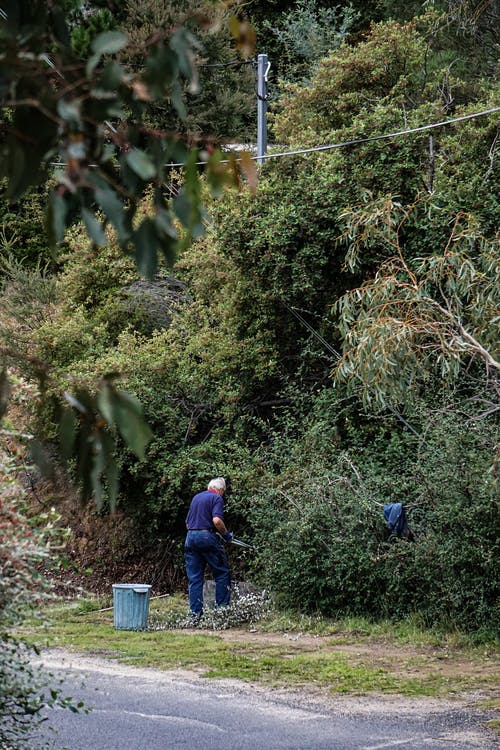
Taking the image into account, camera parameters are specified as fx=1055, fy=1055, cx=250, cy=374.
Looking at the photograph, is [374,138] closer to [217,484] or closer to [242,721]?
[217,484]

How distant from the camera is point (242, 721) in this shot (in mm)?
7855

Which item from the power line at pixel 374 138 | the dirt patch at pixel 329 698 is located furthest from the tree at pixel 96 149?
the power line at pixel 374 138

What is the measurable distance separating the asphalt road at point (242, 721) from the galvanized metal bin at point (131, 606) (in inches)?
124

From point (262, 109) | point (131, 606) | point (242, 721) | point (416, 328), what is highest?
point (262, 109)

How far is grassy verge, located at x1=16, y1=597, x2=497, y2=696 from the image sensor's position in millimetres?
9352

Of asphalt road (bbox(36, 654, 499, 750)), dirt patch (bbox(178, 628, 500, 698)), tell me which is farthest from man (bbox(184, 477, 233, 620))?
asphalt road (bbox(36, 654, 499, 750))

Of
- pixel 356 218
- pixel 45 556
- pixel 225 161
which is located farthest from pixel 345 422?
pixel 225 161

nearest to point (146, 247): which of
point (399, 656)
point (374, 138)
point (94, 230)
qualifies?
point (94, 230)

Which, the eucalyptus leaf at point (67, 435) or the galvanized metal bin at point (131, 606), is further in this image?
the galvanized metal bin at point (131, 606)

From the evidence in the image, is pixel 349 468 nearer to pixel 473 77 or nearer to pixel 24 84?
pixel 24 84

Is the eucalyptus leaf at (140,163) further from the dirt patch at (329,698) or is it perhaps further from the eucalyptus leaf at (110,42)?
the dirt patch at (329,698)

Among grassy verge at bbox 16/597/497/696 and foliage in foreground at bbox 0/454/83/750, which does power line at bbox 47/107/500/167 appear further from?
foliage in foreground at bbox 0/454/83/750

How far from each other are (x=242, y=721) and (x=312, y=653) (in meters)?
2.95

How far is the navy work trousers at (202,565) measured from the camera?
13.4 metres
